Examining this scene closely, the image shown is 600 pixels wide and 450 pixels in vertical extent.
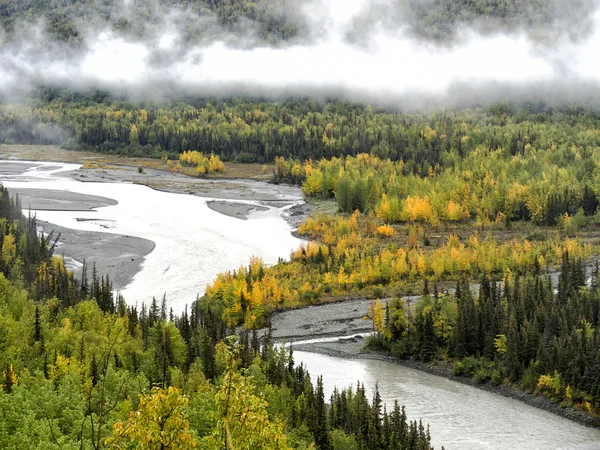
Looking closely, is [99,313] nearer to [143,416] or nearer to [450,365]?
[450,365]

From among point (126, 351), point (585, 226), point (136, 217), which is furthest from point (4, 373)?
point (585, 226)

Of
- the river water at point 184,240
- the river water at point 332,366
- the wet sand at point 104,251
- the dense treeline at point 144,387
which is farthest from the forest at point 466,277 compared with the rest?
the wet sand at point 104,251

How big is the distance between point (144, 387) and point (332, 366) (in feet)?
142

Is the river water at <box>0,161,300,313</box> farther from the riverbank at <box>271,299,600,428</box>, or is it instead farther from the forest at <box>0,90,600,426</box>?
the riverbank at <box>271,299,600,428</box>

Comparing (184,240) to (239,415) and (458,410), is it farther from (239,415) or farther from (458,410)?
(239,415)

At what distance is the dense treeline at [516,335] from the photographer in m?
88.3

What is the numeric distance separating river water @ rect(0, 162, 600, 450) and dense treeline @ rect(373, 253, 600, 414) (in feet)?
12.1

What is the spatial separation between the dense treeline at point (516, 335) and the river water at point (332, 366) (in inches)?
145

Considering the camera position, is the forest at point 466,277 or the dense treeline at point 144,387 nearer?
the dense treeline at point 144,387

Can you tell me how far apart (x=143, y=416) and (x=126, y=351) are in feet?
174

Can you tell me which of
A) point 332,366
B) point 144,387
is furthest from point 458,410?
point 144,387

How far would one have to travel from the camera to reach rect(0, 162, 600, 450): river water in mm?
77312

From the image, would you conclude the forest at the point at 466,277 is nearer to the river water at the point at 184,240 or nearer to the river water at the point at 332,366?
the river water at the point at 332,366

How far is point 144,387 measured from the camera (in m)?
58.1
